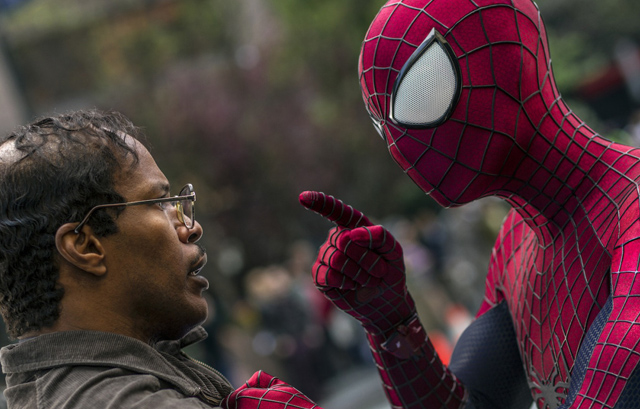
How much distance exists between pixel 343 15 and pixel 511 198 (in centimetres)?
1539

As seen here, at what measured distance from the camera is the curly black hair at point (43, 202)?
5.47 feet

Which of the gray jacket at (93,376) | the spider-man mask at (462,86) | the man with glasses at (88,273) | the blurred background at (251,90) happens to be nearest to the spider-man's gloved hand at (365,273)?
the spider-man mask at (462,86)

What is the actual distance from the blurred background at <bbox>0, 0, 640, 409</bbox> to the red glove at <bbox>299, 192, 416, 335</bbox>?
9.33 m

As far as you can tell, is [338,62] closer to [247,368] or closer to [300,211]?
[300,211]

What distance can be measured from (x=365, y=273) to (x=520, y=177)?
0.45 metres

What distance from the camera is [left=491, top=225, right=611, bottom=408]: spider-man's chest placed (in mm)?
1797

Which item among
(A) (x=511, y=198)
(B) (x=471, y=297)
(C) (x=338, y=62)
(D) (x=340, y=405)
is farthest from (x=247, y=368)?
(C) (x=338, y=62)

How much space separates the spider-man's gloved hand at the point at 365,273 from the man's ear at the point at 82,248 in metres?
0.50

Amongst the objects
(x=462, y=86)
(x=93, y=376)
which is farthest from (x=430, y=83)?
(x=93, y=376)

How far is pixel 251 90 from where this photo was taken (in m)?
17.9

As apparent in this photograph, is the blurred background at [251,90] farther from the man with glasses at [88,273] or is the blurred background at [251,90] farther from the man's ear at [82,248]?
the man's ear at [82,248]

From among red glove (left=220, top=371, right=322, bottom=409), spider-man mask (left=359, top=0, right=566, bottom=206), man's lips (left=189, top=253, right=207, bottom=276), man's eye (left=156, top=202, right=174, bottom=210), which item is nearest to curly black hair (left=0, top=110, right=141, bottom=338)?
man's eye (left=156, top=202, right=174, bottom=210)

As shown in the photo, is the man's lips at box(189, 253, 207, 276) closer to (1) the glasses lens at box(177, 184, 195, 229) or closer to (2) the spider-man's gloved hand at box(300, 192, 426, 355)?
(1) the glasses lens at box(177, 184, 195, 229)

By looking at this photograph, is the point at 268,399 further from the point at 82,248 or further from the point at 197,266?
the point at 82,248
